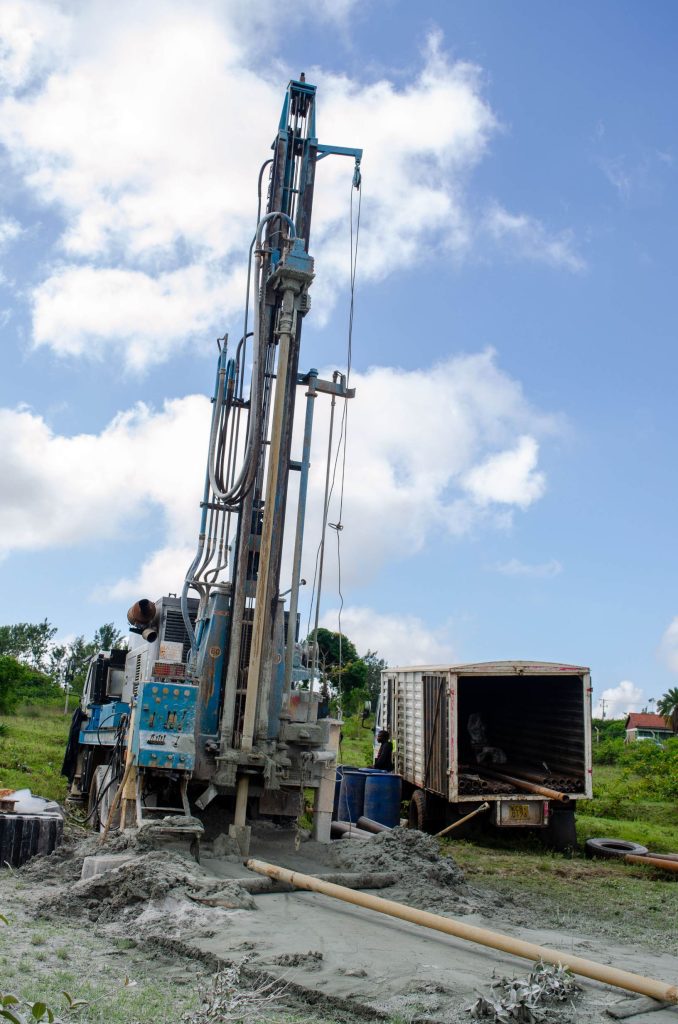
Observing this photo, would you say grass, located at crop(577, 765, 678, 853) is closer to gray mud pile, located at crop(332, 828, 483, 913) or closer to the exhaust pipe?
gray mud pile, located at crop(332, 828, 483, 913)

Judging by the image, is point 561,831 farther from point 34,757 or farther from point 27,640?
point 27,640

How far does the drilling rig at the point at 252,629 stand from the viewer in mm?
8984

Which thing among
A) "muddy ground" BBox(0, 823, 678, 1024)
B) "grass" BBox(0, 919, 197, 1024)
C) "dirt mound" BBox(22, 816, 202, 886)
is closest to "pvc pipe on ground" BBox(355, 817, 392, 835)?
"muddy ground" BBox(0, 823, 678, 1024)

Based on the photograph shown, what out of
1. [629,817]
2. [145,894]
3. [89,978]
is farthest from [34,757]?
[89,978]

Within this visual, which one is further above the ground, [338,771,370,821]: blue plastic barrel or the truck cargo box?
the truck cargo box

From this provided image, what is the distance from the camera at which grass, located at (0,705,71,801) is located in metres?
15.0

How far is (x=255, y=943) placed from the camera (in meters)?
5.72

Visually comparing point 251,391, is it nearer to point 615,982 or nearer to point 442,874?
point 442,874

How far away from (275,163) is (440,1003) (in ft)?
30.4

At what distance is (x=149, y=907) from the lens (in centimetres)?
675

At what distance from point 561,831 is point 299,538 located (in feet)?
20.8

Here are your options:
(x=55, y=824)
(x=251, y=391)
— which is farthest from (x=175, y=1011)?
(x=251, y=391)

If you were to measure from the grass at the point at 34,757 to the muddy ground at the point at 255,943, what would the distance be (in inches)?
251

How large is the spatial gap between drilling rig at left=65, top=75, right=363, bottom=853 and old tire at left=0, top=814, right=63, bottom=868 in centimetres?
77
